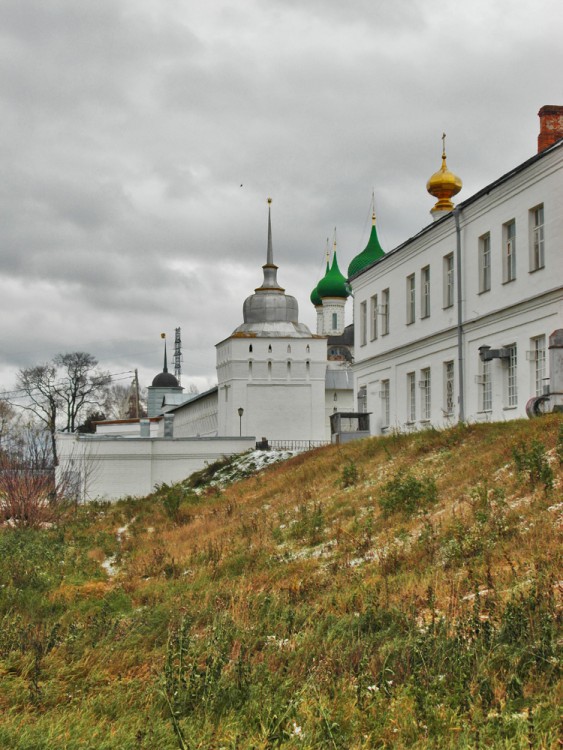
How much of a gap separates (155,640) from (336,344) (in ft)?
237

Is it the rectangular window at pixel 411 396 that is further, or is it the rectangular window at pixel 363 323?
the rectangular window at pixel 363 323

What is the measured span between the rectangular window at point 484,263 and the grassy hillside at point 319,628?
402 inches

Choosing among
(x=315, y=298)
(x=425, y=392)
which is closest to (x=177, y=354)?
(x=315, y=298)

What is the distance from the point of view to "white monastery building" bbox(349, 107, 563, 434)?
21.9 meters

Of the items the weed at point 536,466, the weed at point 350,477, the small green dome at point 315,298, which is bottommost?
the weed at point 350,477

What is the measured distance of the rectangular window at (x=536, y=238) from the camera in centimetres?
2212

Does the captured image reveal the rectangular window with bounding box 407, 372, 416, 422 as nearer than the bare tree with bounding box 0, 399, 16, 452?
Yes

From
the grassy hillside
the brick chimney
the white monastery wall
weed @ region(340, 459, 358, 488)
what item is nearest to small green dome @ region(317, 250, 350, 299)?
the white monastery wall

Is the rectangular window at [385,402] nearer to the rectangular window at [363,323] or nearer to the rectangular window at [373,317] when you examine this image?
the rectangular window at [373,317]

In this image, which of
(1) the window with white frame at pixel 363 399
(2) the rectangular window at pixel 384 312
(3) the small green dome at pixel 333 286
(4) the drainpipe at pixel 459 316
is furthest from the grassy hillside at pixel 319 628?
(3) the small green dome at pixel 333 286

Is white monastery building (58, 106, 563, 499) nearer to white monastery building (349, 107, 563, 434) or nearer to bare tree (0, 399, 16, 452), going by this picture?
white monastery building (349, 107, 563, 434)

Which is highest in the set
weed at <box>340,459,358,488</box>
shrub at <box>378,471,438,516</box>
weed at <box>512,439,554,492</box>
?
weed at <box>512,439,554,492</box>

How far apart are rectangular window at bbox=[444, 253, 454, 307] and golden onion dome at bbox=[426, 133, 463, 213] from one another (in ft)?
18.9

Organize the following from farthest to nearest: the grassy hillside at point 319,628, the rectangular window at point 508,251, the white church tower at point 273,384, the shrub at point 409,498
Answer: the white church tower at point 273,384, the rectangular window at point 508,251, the shrub at point 409,498, the grassy hillside at point 319,628
